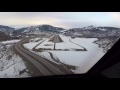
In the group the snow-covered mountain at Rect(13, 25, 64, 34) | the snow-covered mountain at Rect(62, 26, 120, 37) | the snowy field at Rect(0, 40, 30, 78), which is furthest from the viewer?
the snow-covered mountain at Rect(62, 26, 120, 37)

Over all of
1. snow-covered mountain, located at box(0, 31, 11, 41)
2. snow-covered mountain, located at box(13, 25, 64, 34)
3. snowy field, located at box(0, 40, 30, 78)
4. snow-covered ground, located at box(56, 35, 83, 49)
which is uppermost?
snow-covered mountain, located at box(13, 25, 64, 34)

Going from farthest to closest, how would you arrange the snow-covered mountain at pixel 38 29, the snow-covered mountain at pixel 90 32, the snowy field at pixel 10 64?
1. the snow-covered mountain at pixel 90 32
2. the snow-covered mountain at pixel 38 29
3. the snowy field at pixel 10 64

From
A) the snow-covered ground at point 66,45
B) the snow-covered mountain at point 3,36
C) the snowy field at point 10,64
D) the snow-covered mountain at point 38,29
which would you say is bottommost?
the snowy field at point 10,64

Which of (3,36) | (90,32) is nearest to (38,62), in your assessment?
(3,36)

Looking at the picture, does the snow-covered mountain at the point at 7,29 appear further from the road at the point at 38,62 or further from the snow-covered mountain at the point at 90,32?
the snow-covered mountain at the point at 90,32

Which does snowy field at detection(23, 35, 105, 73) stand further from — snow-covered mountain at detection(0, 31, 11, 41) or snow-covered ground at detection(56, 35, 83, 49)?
snow-covered mountain at detection(0, 31, 11, 41)
